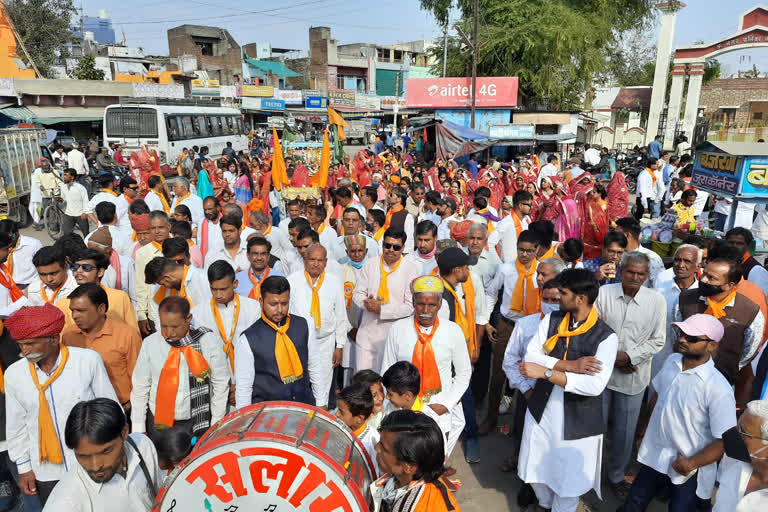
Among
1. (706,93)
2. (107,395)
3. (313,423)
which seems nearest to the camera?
(313,423)

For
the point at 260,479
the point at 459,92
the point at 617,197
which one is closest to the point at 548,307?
the point at 260,479

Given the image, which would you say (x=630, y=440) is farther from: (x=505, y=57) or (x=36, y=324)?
(x=505, y=57)

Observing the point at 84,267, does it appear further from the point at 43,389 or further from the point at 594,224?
the point at 594,224

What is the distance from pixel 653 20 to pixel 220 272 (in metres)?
33.8

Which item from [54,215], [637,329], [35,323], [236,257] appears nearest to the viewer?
[35,323]

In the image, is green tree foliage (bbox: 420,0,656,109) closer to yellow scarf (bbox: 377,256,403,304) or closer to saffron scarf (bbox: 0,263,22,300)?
yellow scarf (bbox: 377,256,403,304)

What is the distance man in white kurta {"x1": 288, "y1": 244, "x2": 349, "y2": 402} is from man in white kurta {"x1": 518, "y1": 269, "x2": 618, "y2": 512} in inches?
64.9

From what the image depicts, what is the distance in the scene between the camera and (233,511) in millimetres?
2193

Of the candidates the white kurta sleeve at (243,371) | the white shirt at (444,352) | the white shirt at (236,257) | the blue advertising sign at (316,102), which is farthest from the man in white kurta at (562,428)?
the blue advertising sign at (316,102)

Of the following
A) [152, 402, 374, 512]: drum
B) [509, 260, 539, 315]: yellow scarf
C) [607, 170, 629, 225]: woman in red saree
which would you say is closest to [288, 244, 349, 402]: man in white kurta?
[509, 260, 539, 315]: yellow scarf

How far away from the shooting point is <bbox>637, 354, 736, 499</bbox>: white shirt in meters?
2.91

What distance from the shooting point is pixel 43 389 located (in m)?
2.81

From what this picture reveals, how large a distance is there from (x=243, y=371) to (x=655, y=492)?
9.03ft

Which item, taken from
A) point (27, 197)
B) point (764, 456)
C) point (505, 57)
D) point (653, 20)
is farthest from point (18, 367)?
point (653, 20)
